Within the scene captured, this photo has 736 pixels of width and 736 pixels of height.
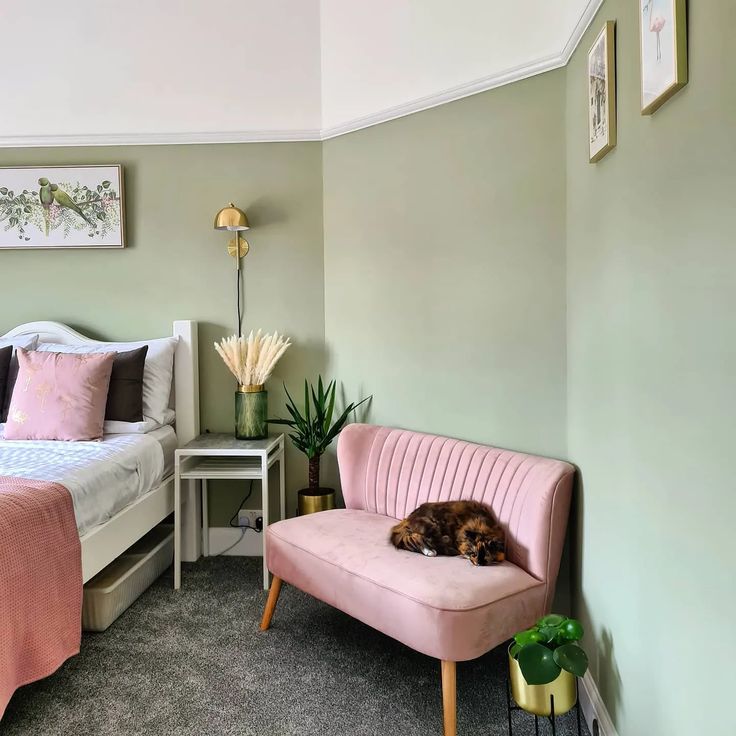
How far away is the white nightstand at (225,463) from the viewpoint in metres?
2.86

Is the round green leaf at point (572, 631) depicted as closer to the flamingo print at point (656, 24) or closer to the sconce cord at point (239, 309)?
the flamingo print at point (656, 24)

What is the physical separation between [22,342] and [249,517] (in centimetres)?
142

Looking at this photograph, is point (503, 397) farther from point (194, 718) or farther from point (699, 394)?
point (194, 718)

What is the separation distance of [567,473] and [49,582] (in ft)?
5.34

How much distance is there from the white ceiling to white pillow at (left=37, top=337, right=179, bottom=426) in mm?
1044

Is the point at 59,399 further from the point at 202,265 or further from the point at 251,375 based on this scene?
the point at 202,265

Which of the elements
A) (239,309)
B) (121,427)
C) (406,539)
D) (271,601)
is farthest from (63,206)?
(406,539)

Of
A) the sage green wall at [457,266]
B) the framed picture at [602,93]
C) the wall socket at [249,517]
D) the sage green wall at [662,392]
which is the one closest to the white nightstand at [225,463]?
the wall socket at [249,517]

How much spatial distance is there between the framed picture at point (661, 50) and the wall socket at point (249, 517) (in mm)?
2567

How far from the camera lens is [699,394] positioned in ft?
3.92

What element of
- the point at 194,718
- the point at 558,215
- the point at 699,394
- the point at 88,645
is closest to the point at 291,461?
the point at 88,645

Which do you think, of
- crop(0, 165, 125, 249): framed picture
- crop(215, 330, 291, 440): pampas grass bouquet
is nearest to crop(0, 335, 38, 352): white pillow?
crop(0, 165, 125, 249): framed picture

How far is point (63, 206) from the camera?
3.30m

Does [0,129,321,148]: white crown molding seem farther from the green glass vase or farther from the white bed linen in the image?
the white bed linen
